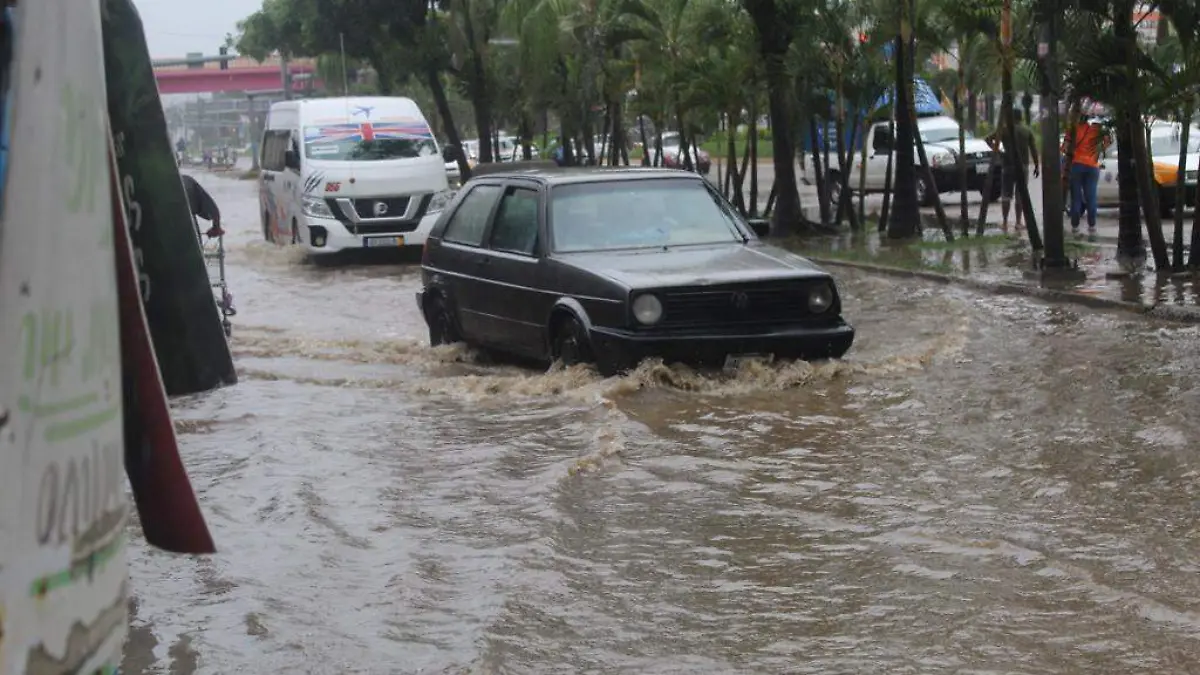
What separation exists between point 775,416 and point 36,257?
7225 millimetres

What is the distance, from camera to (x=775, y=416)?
9.54 metres

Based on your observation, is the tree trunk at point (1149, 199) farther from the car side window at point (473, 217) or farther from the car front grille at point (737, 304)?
the car side window at point (473, 217)

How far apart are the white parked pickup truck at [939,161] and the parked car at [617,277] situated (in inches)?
642

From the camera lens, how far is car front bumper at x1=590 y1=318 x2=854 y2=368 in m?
9.95

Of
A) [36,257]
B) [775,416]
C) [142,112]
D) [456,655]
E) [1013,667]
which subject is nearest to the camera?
[36,257]

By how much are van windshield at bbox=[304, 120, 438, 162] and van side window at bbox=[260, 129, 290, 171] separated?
3.52 ft

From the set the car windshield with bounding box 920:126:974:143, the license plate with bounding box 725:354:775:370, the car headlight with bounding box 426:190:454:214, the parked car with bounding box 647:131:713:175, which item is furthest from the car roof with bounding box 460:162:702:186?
the car windshield with bounding box 920:126:974:143

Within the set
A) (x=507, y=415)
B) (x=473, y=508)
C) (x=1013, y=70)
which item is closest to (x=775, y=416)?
(x=507, y=415)

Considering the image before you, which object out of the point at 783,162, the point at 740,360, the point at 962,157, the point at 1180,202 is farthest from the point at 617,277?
the point at 783,162

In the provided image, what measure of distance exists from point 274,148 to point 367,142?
244cm

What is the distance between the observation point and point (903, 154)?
2012 cm

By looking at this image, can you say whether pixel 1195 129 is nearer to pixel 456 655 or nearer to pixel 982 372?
pixel 982 372

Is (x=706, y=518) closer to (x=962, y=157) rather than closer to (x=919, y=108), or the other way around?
(x=962, y=157)

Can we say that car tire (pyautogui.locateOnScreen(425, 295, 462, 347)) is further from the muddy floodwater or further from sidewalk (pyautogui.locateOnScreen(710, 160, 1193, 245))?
sidewalk (pyautogui.locateOnScreen(710, 160, 1193, 245))
